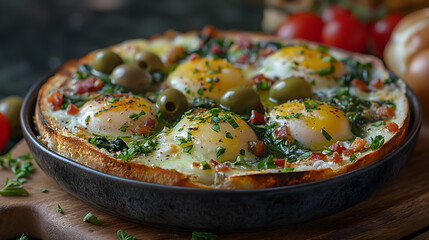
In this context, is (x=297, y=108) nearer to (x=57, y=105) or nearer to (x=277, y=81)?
(x=277, y=81)

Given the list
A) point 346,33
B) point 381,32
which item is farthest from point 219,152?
point 381,32

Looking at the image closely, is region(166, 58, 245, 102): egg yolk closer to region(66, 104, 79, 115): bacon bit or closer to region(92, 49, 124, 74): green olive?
region(92, 49, 124, 74): green olive

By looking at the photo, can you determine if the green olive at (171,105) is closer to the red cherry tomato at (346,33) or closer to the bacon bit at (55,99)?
the bacon bit at (55,99)

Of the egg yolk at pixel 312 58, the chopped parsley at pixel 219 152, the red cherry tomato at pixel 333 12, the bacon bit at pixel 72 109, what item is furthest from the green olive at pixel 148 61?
the red cherry tomato at pixel 333 12

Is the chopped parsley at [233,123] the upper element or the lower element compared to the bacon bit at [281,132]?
upper

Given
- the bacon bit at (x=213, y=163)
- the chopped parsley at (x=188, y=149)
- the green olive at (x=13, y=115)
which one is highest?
the chopped parsley at (x=188, y=149)

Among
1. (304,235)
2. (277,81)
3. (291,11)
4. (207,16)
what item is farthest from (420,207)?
(207,16)
